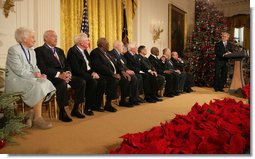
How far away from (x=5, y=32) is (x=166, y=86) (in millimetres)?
4267

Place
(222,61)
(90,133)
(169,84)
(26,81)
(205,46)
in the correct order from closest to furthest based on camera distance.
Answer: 1. (90,133)
2. (26,81)
3. (169,84)
4. (222,61)
5. (205,46)

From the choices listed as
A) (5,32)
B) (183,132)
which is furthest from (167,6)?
(183,132)

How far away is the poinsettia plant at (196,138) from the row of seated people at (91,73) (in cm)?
188

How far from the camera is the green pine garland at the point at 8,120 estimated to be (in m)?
3.15

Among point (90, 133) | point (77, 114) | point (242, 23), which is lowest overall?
point (90, 133)

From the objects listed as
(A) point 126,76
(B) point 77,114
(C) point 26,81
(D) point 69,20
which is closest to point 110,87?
(A) point 126,76

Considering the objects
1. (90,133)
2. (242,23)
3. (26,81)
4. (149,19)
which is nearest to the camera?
(90,133)

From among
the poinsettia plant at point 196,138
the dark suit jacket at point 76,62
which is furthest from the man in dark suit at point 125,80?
the poinsettia plant at point 196,138

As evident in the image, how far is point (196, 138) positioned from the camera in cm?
231

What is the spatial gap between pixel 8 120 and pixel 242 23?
39.0 feet

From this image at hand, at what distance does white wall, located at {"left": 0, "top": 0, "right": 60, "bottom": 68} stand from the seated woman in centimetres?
119

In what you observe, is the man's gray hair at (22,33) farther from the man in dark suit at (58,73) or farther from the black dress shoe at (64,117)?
the black dress shoe at (64,117)

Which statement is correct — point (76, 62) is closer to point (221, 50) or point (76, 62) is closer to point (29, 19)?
point (29, 19)

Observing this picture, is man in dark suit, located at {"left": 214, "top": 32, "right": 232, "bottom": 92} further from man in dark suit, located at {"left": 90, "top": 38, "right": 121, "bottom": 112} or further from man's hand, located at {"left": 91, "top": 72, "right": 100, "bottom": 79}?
man's hand, located at {"left": 91, "top": 72, "right": 100, "bottom": 79}
